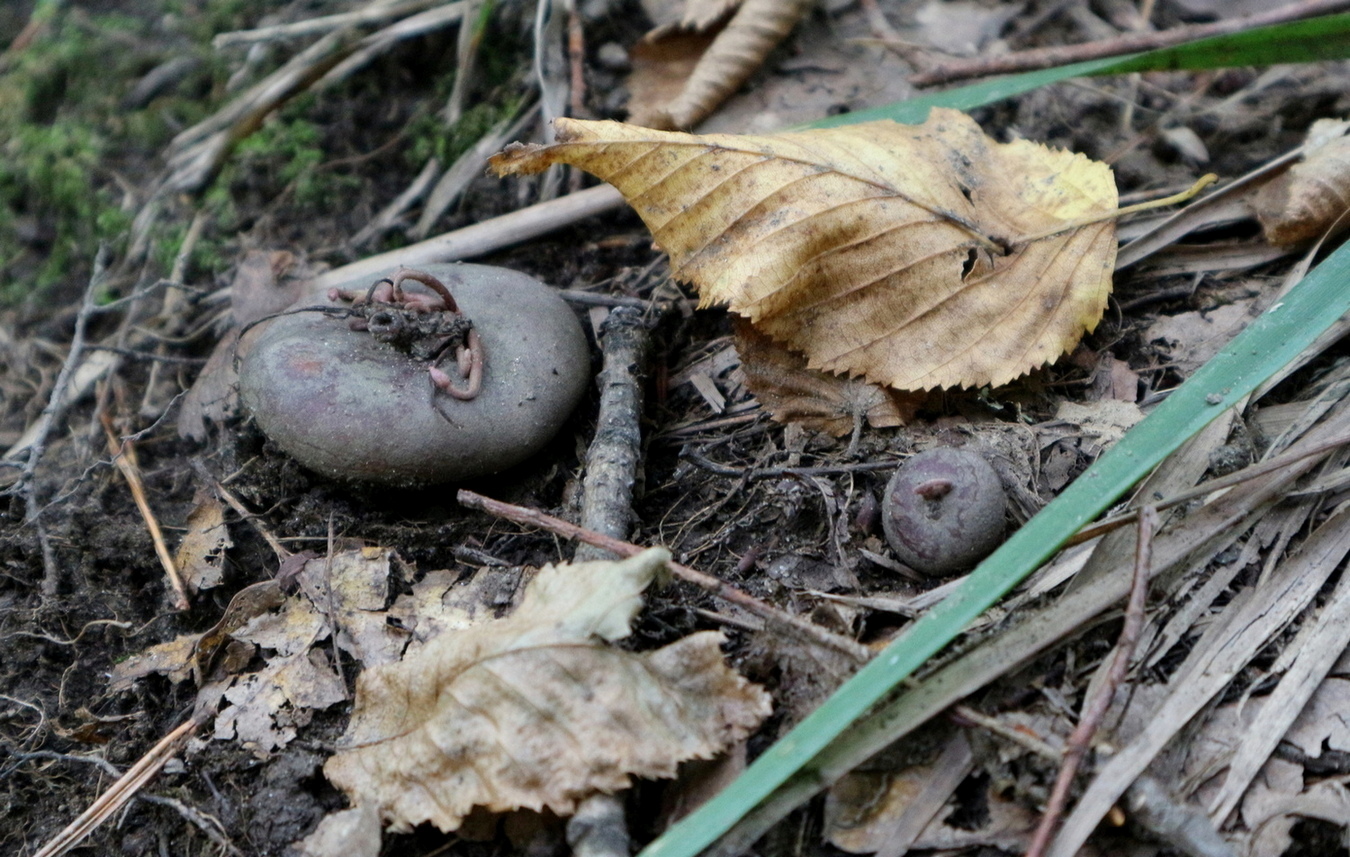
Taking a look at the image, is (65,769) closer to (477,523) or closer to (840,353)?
(477,523)

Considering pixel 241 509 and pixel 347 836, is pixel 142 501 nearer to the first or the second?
pixel 241 509

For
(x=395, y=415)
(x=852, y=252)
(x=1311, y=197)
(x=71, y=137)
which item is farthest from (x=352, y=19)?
(x=1311, y=197)

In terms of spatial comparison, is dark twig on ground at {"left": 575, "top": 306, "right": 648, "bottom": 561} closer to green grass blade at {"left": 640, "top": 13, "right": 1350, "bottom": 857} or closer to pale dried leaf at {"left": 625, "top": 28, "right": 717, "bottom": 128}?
green grass blade at {"left": 640, "top": 13, "right": 1350, "bottom": 857}

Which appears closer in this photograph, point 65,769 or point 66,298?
point 65,769

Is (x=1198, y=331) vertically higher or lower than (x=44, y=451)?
higher

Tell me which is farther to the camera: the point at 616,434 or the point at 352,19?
the point at 352,19

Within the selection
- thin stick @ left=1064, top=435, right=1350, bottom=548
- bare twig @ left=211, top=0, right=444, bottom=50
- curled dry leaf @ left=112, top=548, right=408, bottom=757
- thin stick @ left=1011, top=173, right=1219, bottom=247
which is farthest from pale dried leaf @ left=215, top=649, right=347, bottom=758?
bare twig @ left=211, top=0, right=444, bottom=50

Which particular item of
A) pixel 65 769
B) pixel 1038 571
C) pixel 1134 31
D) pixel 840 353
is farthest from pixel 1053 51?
pixel 65 769

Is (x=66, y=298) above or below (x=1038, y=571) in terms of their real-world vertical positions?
below
